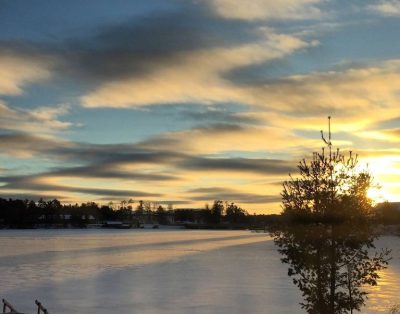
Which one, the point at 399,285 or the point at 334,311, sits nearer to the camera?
the point at 334,311

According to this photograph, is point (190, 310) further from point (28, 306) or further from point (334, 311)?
point (334, 311)

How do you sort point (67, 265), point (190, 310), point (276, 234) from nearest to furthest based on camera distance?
point (276, 234), point (190, 310), point (67, 265)

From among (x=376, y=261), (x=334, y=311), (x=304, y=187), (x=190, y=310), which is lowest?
(x=190, y=310)

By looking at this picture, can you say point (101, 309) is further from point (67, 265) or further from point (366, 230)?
point (67, 265)

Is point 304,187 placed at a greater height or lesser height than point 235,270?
greater

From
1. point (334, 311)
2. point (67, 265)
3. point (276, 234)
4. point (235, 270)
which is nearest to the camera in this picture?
point (334, 311)

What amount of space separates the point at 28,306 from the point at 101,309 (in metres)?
5.35

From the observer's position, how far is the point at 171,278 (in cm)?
5888

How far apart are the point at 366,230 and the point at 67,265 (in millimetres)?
61650

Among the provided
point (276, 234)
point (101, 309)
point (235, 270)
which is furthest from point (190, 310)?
point (235, 270)

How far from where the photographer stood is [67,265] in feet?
247

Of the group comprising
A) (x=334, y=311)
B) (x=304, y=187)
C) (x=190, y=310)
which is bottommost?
(x=190, y=310)

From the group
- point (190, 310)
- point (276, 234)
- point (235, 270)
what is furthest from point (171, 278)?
point (276, 234)

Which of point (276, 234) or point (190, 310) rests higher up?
point (276, 234)
